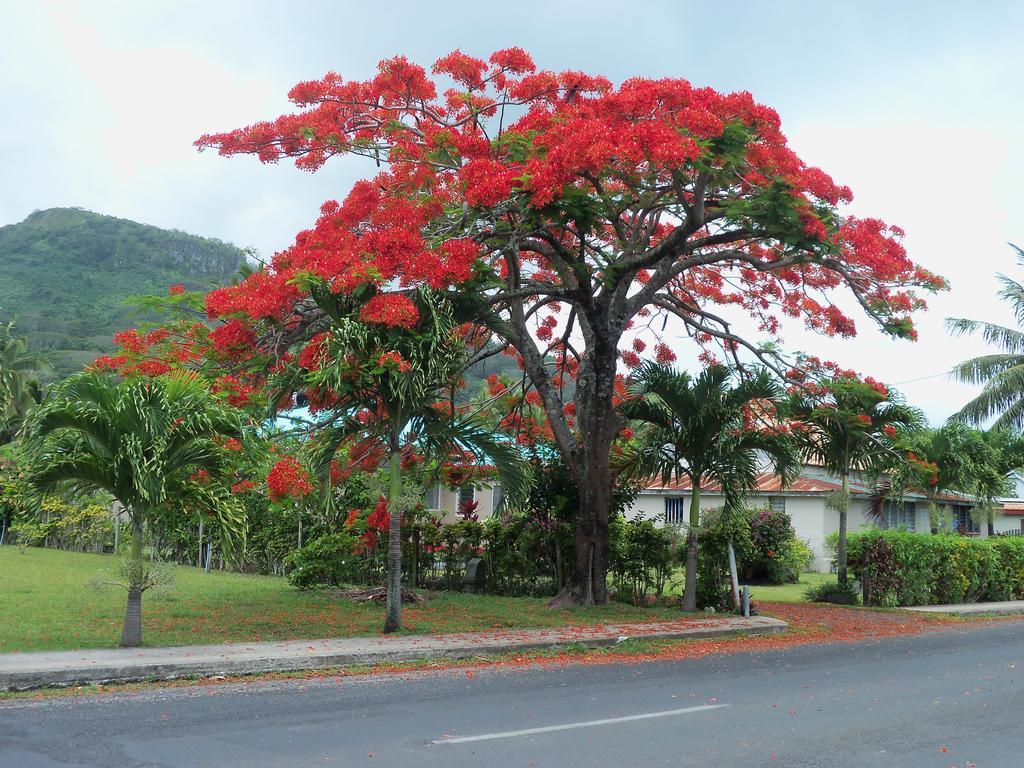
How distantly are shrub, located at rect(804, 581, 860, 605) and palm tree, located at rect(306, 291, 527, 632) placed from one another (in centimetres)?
983

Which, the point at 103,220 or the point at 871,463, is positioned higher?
the point at 103,220

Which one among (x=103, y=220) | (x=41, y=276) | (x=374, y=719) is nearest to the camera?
(x=374, y=719)

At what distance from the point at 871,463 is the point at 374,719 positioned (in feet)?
49.7

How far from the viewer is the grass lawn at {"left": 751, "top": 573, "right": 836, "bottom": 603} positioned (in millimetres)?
21934

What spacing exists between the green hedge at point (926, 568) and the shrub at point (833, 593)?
0.30 metres

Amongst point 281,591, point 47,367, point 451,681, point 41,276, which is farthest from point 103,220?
point 451,681

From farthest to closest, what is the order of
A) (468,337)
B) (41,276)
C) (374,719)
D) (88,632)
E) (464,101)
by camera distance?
1. (41,276)
2. (468,337)
3. (464,101)
4. (88,632)
5. (374,719)

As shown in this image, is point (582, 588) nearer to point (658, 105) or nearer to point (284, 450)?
point (284, 450)

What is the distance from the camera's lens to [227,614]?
14406 mm

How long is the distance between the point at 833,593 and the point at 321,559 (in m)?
11.2

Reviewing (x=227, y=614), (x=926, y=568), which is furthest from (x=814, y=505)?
(x=227, y=614)

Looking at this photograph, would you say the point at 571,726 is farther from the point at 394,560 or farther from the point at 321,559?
the point at 321,559

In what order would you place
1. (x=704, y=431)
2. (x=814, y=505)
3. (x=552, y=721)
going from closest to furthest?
(x=552, y=721) < (x=704, y=431) < (x=814, y=505)

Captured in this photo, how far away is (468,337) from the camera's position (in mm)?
16469
